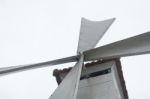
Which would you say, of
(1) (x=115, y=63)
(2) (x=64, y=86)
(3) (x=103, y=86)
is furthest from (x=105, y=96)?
(2) (x=64, y=86)

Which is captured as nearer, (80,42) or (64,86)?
(64,86)

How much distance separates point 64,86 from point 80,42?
163 inches

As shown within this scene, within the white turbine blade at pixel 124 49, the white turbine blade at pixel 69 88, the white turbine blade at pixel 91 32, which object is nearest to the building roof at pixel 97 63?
the white turbine blade at pixel 91 32

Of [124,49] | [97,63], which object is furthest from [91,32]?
[124,49]

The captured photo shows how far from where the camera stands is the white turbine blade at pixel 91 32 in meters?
16.7

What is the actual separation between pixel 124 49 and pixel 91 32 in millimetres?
4832

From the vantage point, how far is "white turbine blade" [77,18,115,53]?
54.8ft

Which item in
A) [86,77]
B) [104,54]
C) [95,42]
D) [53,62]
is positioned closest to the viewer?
[104,54]

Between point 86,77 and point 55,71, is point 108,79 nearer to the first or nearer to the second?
point 86,77

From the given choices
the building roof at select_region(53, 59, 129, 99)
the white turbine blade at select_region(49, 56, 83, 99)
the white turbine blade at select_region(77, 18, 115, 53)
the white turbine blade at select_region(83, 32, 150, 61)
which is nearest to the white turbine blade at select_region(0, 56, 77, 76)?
the white turbine blade at select_region(83, 32, 150, 61)

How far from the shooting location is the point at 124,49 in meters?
13.3

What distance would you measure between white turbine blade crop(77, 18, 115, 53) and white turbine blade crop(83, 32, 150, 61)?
5.02 ft

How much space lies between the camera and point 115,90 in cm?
1535

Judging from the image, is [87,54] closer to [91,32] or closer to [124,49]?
[124,49]
